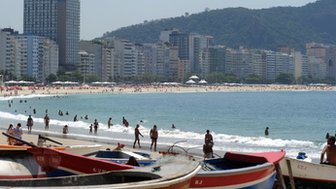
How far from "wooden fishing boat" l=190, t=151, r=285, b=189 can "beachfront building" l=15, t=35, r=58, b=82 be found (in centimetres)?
17607

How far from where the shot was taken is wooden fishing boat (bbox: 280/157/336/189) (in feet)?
42.9

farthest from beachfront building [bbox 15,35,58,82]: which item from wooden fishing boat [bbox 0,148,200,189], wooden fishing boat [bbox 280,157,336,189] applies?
wooden fishing boat [bbox 0,148,200,189]

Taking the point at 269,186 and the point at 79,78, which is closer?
the point at 269,186

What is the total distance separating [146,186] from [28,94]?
385 feet

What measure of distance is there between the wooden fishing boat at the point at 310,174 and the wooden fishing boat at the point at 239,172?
0.60 meters

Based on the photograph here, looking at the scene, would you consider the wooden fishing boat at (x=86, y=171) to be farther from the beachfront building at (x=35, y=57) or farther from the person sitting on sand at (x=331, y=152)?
the beachfront building at (x=35, y=57)

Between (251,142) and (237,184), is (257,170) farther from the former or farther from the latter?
(251,142)

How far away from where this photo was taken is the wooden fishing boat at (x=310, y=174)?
42.9 feet

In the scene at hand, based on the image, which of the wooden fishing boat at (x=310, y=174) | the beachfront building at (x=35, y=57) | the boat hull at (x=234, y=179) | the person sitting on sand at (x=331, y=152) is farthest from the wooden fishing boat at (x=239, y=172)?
the beachfront building at (x=35, y=57)

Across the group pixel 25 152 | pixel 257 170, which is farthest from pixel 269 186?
pixel 25 152

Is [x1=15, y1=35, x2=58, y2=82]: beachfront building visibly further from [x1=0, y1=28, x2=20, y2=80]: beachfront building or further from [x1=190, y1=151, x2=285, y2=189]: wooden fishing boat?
[x1=190, y1=151, x2=285, y2=189]: wooden fishing boat

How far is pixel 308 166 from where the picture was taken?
13125mm

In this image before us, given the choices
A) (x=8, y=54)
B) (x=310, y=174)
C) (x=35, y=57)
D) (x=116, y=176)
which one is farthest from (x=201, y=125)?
(x=35, y=57)

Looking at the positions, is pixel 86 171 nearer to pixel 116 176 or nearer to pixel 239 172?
pixel 116 176
